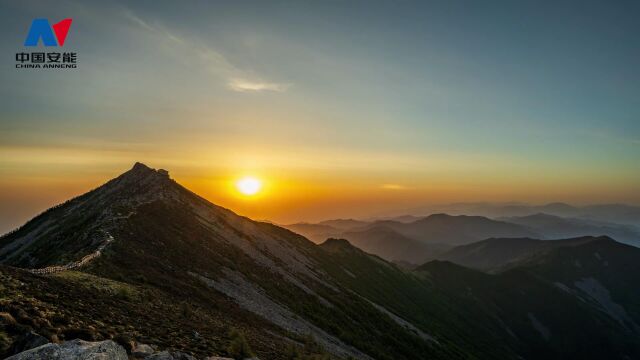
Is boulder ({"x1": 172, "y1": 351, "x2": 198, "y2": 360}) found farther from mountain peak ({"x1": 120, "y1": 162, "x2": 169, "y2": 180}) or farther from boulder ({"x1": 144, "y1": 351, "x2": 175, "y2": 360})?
mountain peak ({"x1": 120, "y1": 162, "x2": 169, "y2": 180})

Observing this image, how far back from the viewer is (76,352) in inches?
525

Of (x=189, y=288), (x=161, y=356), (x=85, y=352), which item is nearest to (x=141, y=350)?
(x=161, y=356)

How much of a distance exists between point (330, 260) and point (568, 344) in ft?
434

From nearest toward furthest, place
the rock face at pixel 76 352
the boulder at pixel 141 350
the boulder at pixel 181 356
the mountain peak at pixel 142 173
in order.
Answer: the rock face at pixel 76 352, the boulder at pixel 141 350, the boulder at pixel 181 356, the mountain peak at pixel 142 173

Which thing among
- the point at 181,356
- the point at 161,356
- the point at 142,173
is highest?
the point at 142,173

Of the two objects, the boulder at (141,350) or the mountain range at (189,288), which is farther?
the mountain range at (189,288)

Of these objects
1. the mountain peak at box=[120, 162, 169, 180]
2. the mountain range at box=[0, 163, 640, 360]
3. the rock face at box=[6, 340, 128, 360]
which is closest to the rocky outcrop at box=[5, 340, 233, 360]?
the rock face at box=[6, 340, 128, 360]

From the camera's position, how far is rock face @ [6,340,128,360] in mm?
12648

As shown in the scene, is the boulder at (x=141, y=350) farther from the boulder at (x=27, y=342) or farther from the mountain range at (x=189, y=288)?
the boulder at (x=27, y=342)

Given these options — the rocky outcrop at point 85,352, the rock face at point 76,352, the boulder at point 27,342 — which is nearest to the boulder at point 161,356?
the rocky outcrop at point 85,352

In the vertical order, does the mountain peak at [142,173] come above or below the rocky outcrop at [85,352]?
above

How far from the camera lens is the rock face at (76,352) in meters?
12.6

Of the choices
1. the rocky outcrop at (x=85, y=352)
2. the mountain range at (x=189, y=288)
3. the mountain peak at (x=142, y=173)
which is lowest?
the mountain range at (x=189, y=288)

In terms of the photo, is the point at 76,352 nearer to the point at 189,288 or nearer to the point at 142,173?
the point at 189,288
